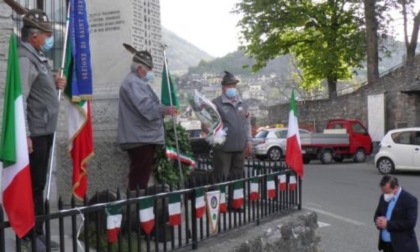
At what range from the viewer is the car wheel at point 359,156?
2556 centimetres

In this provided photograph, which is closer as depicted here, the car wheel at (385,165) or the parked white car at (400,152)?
the parked white car at (400,152)

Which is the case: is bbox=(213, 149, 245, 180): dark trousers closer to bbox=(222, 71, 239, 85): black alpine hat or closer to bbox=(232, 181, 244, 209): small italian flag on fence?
bbox=(222, 71, 239, 85): black alpine hat

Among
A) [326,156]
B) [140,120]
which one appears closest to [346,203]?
[140,120]

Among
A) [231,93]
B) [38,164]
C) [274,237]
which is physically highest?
[231,93]

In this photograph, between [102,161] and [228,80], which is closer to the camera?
[102,161]

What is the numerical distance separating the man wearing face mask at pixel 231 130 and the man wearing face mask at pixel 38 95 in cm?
290

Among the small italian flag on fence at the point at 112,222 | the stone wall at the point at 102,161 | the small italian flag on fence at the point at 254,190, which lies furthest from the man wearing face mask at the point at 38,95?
the stone wall at the point at 102,161

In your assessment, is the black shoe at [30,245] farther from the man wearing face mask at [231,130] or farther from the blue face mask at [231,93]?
the blue face mask at [231,93]

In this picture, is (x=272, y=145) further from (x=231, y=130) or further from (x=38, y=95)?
(x=38, y=95)

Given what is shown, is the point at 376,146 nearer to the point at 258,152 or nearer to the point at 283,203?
the point at 258,152

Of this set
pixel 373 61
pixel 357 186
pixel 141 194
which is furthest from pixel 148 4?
pixel 373 61

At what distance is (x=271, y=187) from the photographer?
6.71 metres

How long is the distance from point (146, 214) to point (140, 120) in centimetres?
177

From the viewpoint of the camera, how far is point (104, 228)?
4445 mm
